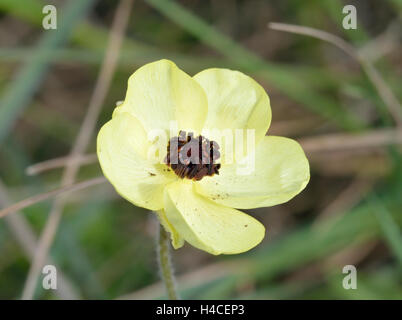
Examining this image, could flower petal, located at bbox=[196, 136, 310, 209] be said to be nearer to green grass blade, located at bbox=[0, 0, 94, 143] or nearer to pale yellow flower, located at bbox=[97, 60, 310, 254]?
pale yellow flower, located at bbox=[97, 60, 310, 254]

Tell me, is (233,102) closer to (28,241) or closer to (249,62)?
(249,62)

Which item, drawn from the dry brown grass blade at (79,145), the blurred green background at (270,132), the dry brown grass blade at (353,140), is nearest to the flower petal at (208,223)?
the dry brown grass blade at (79,145)

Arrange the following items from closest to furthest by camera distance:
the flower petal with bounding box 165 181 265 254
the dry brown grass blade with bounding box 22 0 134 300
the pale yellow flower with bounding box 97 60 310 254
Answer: the flower petal with bounding box 165 181 265 254
the pale yellow flower with bounding box 97 60 310 254
the dry brown grass blade with bounding box 22 0 134 300

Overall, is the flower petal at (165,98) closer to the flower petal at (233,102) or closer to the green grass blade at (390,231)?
the flower petal at (233,102)

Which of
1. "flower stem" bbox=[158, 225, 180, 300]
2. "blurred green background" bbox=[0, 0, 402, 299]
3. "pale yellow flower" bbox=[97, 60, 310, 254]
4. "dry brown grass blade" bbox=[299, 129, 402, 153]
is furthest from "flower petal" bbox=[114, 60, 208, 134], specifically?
"dry brown grass blade" bbox=[299, 129, 402, 153]

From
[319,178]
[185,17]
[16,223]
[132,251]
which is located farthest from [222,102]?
[319,178]

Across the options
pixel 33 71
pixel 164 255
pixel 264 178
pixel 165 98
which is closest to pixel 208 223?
pixel 164 255
